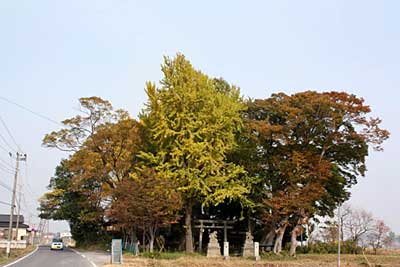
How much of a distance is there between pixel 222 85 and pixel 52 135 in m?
15.8

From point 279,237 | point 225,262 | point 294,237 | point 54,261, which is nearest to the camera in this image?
point 54,261

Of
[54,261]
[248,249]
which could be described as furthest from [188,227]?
[54,261]

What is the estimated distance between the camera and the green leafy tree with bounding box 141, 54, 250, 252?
33875mm

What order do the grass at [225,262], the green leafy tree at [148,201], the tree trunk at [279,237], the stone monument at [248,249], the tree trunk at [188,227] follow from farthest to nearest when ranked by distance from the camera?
the tree trunk at [188,227]
the tree trunk at [279,237]
the stone monument at [248,249]
the green leafy tree at [148,201]
the grass at [225,262]

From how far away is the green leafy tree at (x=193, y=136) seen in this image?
111ft

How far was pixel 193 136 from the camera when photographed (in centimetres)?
3412

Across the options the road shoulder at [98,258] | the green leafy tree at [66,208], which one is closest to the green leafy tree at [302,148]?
the road shoulder at [98,258]

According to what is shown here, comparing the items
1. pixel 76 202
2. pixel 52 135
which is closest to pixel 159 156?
pixel 52 135

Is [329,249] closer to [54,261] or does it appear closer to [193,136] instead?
[193,136]

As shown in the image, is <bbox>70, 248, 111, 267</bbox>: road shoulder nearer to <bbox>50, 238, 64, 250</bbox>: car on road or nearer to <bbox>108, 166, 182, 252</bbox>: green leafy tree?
<bbox>108, 166, 182, 252</bbox>: green leafy tree

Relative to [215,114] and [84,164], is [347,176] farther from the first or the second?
[84,164]

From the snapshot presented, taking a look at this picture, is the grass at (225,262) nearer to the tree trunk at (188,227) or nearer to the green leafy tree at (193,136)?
the tree trunk at (188,227)

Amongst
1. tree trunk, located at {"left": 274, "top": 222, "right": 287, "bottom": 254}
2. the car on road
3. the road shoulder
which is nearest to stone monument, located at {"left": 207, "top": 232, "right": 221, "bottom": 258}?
tree trunk, located at {"left": 274, "top": 222, "right": 287, "bottom": 254}

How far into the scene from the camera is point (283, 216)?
3462 centimetres
